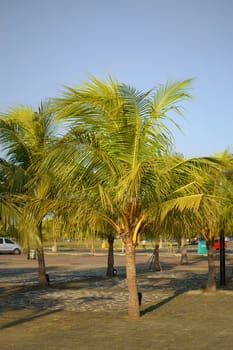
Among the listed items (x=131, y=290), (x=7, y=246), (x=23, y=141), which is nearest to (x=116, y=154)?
(x=131, y=290)

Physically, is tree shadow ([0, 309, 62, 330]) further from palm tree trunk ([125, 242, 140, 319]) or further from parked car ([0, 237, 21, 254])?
parked car ([0, 237, 21, 254])

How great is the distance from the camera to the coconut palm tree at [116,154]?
11.5 meters

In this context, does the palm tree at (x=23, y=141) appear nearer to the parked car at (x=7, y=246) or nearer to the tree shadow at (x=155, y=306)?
the tree shadow at (x=155, y=306)

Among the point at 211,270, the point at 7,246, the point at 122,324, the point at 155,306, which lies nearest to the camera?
the point at 122,324

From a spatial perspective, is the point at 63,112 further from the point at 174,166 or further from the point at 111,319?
the point at 111,319

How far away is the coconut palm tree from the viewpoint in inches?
454

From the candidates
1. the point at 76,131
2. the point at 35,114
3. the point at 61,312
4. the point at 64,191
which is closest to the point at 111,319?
the point at 61,312

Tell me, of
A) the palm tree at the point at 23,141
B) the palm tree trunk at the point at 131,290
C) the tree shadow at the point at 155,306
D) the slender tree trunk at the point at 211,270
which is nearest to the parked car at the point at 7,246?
the palm tree at the point at 23,141

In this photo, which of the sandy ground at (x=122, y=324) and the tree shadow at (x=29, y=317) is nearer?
the sandy ground at (x=122, y=324)

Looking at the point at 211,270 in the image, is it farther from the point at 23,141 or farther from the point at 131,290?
the point at 23,141

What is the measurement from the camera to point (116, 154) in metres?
11.8

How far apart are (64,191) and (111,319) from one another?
3223 millimetres

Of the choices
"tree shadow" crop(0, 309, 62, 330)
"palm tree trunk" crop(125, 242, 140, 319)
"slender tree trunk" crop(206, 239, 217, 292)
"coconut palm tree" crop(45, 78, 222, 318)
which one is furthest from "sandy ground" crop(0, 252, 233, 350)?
"coconut palm tree" crop(45, 78, 222, 318)

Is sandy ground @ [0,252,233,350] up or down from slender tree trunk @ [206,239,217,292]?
down
